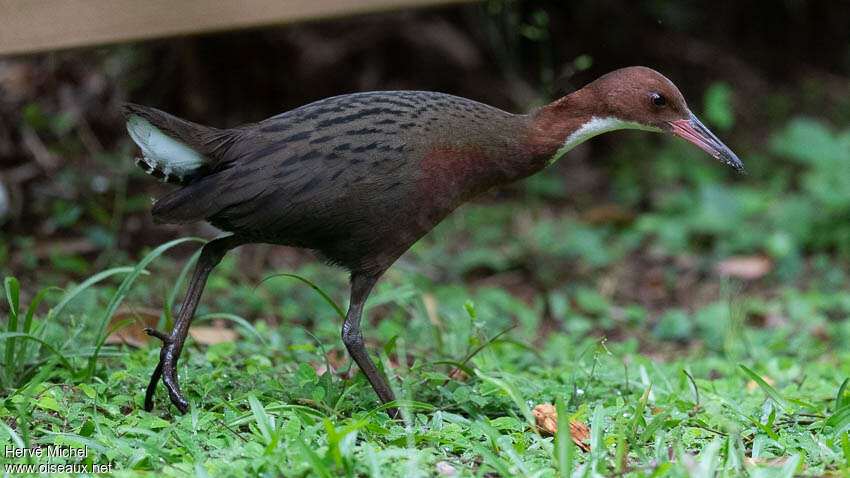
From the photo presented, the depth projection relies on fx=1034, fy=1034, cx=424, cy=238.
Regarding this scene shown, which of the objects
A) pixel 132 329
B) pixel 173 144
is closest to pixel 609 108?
pixel 173 144

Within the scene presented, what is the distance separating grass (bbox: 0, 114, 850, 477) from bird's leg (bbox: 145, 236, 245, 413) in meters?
0.08

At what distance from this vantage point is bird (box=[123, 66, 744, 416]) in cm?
334

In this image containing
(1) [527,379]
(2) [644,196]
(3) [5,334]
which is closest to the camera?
(3) [5,334]

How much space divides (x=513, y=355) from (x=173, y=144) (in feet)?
6.16

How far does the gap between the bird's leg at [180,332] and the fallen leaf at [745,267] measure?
3396mm

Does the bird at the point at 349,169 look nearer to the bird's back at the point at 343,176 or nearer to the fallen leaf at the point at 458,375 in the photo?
the bird's back at the point at 343,176

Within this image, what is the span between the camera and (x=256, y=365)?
12.5 ft

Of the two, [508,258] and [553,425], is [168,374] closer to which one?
[553,425]

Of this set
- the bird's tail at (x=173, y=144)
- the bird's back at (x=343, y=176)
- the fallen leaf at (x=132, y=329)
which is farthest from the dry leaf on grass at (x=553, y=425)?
the fallen leaf at (x=132, y=329)

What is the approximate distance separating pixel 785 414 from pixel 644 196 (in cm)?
366

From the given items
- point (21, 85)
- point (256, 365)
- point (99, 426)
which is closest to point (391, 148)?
point (256, 365)

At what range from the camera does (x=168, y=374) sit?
3.33 meters

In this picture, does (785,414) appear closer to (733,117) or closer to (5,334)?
(5,334)

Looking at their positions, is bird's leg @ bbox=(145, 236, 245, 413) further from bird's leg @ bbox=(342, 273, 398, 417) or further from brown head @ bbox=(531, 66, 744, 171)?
brown head @ bbox=(531, 66, 744, 171)
